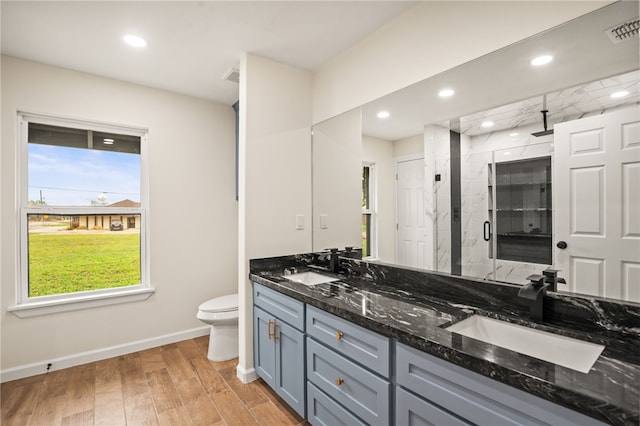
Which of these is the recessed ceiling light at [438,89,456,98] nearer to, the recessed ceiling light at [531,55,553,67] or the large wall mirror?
the large wall mirror

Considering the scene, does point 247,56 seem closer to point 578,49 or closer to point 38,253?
point 578,49

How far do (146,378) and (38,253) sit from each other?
1430mm


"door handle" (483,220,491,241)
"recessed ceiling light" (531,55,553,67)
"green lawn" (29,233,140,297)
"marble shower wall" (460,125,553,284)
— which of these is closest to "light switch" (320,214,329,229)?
"marble shower wall" (460,125,553,284)

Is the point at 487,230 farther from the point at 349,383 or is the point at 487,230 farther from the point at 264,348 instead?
the point at 264,348

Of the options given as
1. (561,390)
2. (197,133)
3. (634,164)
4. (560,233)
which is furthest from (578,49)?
(197,133)

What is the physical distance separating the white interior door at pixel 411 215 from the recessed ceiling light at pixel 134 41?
204 centimetres

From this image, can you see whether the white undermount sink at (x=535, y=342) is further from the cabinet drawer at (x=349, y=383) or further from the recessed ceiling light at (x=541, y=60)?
the recessed ceiling light at (x=541, y=60)

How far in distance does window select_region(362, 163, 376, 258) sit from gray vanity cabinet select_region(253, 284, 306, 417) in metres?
0.73

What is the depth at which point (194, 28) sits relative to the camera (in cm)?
205

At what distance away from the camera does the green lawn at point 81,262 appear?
260cm

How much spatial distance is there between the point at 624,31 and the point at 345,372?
186cm

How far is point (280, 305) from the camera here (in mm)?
2018

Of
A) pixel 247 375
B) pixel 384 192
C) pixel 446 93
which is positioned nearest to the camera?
pixel 446 93

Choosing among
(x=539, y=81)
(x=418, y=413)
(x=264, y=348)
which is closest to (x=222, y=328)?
(x=264, y=348)
